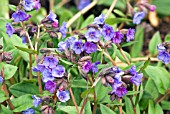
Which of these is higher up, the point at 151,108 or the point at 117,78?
the point at 117,78

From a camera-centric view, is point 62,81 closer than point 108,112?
Yes

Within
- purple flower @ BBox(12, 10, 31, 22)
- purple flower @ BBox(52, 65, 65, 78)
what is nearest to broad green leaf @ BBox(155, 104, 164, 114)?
purple flower @ BBox(52, 65, 65, 78)

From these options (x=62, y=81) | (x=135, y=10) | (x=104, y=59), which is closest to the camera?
(x=62, y=81)

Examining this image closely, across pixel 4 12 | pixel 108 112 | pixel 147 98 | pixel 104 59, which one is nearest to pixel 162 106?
pixel 147 98

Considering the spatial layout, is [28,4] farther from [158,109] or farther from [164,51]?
[158,109]

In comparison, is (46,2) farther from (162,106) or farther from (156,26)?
(162,106)

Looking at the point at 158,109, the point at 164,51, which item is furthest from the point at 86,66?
the point at 158,109

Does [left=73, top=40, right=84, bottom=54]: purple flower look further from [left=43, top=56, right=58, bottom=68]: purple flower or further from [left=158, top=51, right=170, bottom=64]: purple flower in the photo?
[left=158, top=51, right=170, bottom=64]: purple flower

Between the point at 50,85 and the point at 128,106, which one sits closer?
the point at 50,85
